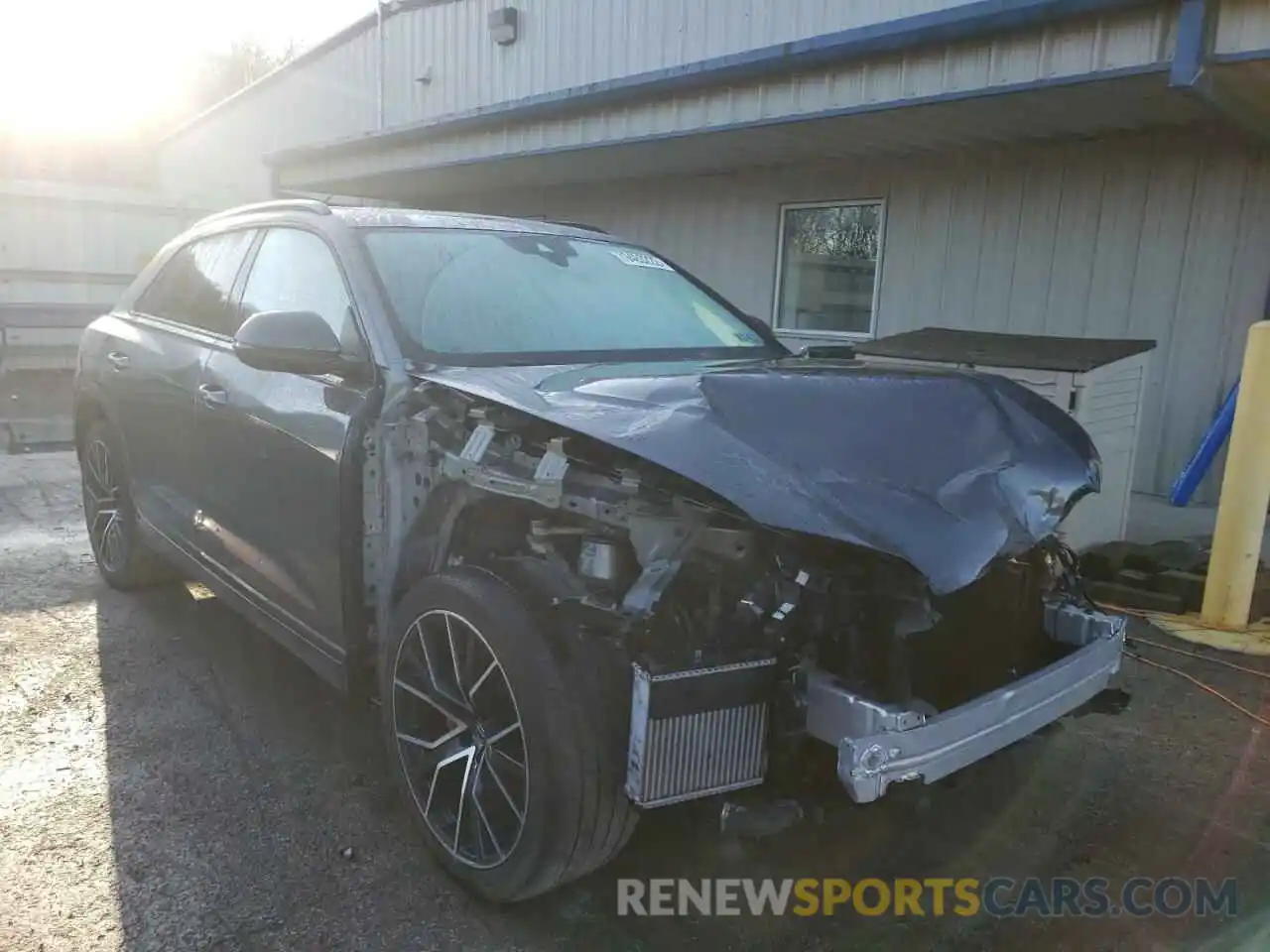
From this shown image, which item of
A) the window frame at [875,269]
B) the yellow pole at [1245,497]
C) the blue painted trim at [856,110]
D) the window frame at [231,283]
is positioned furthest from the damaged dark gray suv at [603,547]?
the window frame at [875,269]

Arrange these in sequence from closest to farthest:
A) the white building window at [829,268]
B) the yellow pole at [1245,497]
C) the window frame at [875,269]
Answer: the yellow pole at [1245,497], the window frame at [875,269], the white building window at [829,268]

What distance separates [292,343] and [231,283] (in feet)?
4.23


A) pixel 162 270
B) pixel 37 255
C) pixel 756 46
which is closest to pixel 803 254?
pixel 756 46

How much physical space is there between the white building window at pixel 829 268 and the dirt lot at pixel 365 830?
5.32 meters

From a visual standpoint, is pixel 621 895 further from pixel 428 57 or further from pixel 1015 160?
pixel 428 57

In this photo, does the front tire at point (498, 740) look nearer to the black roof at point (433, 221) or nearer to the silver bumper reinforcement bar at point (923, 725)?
the silver bumper reinforcement bar at point (923, 725)

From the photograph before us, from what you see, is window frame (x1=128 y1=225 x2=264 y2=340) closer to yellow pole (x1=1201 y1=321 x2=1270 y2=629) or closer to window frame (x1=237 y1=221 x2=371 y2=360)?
window frame (x1=237 y1=221 x2=371 y2=360)

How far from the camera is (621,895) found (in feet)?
8.70

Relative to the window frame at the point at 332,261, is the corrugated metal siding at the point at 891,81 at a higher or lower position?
higher

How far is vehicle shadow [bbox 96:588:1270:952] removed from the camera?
2.50 metres

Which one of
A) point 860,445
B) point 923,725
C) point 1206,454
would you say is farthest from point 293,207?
point 1206,454

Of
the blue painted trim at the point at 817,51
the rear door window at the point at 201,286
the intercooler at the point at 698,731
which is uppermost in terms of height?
the blue painted trim at the point at 817,51

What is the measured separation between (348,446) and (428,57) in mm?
11279

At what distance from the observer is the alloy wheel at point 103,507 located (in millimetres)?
4829
